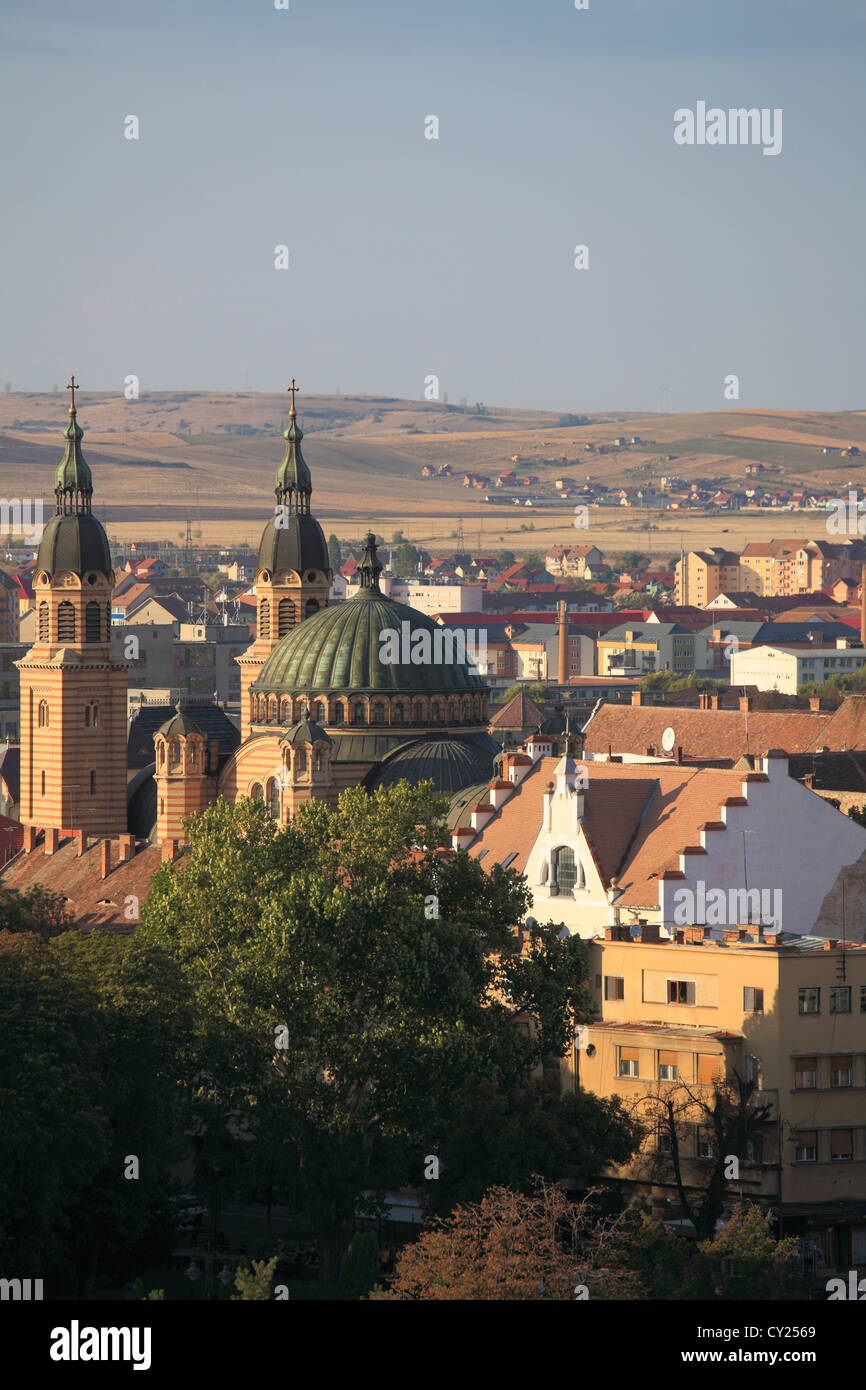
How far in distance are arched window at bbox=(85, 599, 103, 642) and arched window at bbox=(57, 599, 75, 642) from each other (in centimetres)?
65

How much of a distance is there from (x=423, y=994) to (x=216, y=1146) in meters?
7.19

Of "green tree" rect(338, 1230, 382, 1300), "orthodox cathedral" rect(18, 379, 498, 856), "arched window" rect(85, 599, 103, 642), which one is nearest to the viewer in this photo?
"green tree" rect(338, 1230, 382, 1300)

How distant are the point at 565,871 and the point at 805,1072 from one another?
46.3 feet

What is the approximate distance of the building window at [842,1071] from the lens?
78562mm

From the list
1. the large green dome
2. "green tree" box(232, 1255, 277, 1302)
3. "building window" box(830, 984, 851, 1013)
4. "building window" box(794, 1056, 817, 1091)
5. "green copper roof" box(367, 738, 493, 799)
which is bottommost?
"green tree" box(232, 1255, 277, 1302)

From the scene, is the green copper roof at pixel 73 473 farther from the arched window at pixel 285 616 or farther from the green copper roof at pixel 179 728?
the green copper roof at pixel 179 728

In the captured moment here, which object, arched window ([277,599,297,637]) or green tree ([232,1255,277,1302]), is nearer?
green tree ([232,1255,277,1302])

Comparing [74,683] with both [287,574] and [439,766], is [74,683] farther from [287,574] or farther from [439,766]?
[439,766]

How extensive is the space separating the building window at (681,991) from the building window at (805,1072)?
12.2 feet

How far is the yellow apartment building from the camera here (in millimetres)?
76625

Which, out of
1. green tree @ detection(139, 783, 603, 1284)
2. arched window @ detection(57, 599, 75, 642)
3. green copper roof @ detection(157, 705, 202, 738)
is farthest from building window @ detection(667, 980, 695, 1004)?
arched window @ detection(57, 599, 75, 642)

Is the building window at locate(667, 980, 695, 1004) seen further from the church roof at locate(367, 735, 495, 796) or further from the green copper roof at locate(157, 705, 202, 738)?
the green copper roof at locate(157, 705, 202, 738)

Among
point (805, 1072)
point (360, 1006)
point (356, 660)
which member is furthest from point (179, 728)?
point (805, 1072)

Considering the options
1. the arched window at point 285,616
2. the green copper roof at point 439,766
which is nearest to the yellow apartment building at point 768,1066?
the green copper roof at point 439,766
